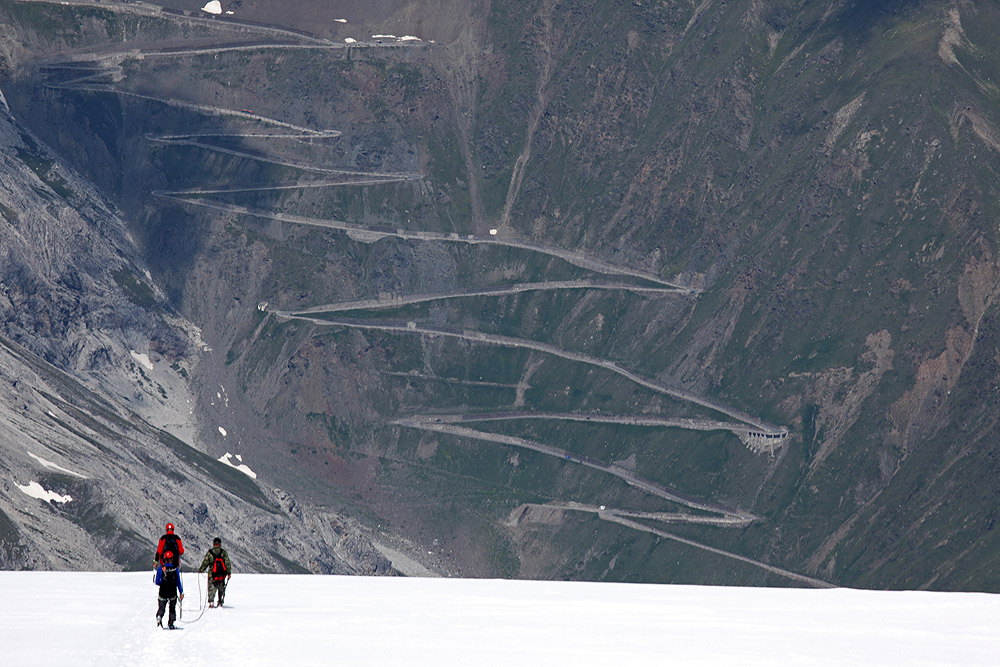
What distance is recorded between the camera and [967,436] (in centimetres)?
9506

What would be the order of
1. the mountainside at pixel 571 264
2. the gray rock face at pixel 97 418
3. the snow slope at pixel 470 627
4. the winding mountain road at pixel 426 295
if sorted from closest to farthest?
the snow slope at pixel 470 627 → the gray rock face at pixel 97 418 → the mountainside at pixel 571 264 → the winding mountain road at pixel 426 295

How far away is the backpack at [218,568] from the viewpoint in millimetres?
40719

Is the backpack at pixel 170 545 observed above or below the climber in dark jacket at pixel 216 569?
above

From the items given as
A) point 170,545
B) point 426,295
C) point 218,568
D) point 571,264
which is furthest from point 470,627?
point 571,264

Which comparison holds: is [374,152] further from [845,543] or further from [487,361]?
[845,543]

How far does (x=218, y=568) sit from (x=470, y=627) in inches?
299

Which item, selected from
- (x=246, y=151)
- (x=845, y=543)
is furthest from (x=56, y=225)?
(x=845, y=543)

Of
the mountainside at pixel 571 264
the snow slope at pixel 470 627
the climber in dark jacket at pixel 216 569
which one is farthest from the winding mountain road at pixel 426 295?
the climber in dark jacket at pixel 216 569

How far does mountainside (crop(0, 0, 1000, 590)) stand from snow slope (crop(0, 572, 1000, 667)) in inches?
1785

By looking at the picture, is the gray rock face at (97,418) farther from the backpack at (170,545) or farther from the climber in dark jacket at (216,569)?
the backpack at (170,545)

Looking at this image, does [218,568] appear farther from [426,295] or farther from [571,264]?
[571,264]

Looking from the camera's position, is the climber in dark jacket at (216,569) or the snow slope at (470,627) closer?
the snow slope at (470,627)

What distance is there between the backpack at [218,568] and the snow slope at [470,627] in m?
1.07

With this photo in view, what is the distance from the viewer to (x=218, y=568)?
134 ft
